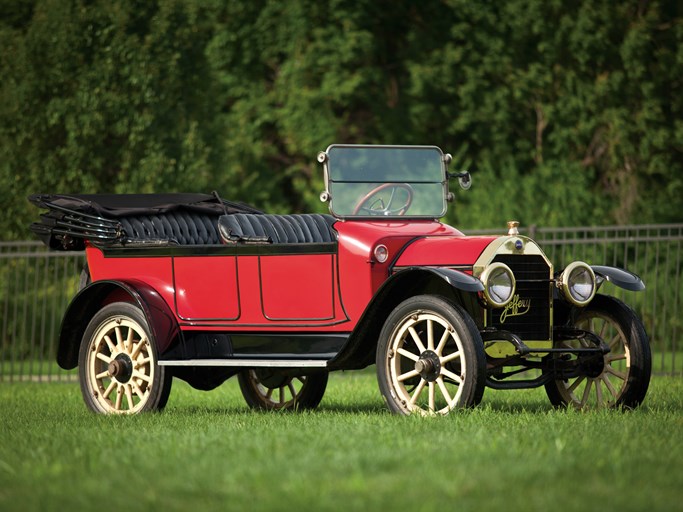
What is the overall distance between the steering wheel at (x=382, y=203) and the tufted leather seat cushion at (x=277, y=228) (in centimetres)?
35

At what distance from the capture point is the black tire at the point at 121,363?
33.3ft

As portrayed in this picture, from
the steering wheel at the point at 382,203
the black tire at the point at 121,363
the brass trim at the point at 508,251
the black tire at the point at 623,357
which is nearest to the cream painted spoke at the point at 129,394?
the black tire at the point at 121,363

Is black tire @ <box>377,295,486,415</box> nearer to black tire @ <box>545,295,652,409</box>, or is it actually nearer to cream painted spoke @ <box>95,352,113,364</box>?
black tire @ <box>545,295,652,409</box>

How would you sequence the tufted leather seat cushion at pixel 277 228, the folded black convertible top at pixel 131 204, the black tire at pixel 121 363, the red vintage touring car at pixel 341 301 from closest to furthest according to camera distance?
the red vintage touring car at pixel 341 301 → the black tire at pixel 121 363 → the tufted leather seat cushion at pixel 277 228 → the folded black convertible top at pixel 131 204

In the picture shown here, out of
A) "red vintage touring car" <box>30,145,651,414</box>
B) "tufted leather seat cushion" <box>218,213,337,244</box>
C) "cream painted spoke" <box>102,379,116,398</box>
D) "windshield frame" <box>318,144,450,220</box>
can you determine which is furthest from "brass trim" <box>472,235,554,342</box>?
"cream painted spoke" <box>102,379,116,398</box>

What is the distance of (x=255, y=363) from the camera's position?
31.4 ft

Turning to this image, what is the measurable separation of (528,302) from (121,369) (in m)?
3.17

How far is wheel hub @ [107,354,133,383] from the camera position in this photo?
10.3m

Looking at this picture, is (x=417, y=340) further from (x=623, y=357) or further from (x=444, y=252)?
(x=623, y=357)

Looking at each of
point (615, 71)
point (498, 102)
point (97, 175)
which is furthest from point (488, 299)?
point (498, 102)

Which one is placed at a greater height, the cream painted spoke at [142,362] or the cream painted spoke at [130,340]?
the cream painted spoke at [130,340]

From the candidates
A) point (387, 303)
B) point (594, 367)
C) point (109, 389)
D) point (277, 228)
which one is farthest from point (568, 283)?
point (109, 389)

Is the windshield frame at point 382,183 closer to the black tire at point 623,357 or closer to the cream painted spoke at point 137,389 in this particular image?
the black tire at point 623,357

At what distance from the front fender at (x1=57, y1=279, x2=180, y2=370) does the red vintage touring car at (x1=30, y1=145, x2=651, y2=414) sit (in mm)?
Result: 13
